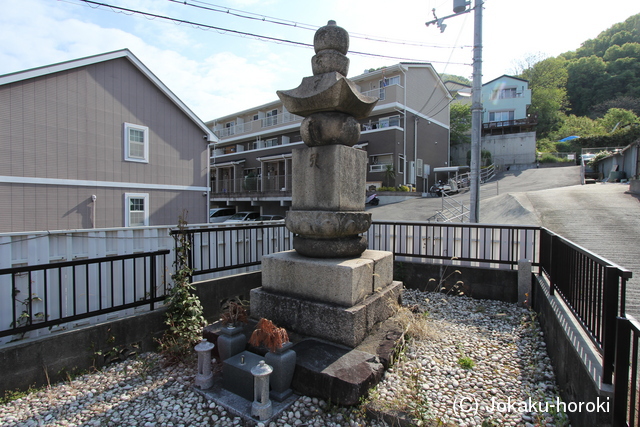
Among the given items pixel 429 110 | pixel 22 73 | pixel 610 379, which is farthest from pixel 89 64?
pixel 429 110

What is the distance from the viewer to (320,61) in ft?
13.3

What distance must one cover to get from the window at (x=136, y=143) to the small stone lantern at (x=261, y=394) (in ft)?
37.1

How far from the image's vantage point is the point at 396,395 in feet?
9.08

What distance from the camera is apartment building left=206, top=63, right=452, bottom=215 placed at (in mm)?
21672

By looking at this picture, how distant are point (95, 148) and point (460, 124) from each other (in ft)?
110

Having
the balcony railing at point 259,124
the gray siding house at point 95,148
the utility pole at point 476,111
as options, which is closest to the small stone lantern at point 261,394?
the utility pole at point 476,111

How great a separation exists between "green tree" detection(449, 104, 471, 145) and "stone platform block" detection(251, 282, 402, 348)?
34.2 m

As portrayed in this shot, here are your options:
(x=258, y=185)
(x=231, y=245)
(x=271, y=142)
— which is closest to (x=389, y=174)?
(x=258, y=185)

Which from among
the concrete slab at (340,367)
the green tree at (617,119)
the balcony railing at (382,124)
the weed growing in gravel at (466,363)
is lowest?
the weed growing in gravel at (466,363)

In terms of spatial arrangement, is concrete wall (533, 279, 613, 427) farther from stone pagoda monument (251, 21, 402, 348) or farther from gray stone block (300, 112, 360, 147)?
gray stone block (300, 112, 360, 147)

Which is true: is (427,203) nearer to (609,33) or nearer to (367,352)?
(367,352)

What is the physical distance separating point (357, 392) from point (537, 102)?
4893 centimetres

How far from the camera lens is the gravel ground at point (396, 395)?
8.43 feet

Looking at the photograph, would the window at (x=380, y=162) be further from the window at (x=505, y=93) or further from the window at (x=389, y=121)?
the window at (x=505, y=93)
